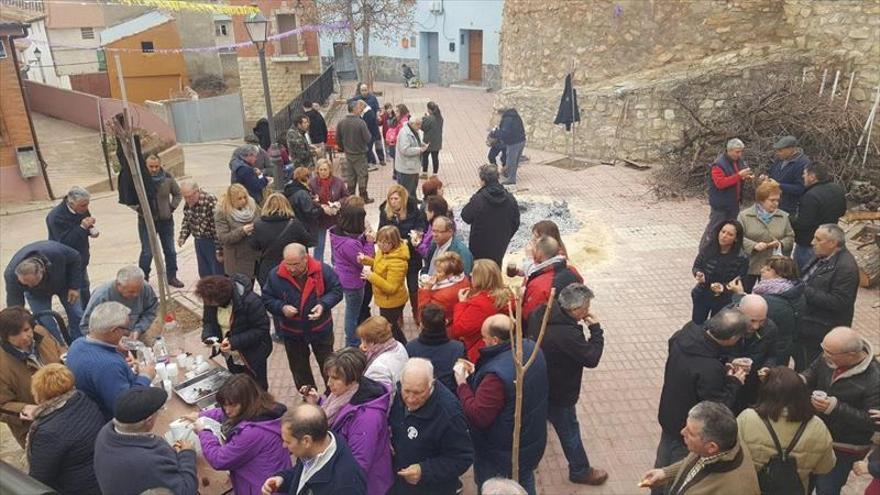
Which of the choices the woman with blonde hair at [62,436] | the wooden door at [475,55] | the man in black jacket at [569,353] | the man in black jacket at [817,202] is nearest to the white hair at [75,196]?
the woman with blonde hair at [62,436]

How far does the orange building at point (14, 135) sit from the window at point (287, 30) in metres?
15.8

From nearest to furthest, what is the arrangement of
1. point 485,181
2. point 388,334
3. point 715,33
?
point 388,334 → point 485,181 → point 715,33

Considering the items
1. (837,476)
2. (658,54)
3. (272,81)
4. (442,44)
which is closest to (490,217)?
(837,476)

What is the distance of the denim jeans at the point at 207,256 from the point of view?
7.38 m

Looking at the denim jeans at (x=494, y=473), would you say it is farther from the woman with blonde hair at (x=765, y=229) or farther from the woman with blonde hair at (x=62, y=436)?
the woman with blonde hair at (x=765, y=229)

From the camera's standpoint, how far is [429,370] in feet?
11.1

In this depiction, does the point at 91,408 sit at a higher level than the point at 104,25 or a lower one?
lower

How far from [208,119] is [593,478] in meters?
26.8

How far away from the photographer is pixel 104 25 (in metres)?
32.2

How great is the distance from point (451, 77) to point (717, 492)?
1176 inches

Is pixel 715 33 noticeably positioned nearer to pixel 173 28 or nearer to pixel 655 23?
pixel 655 23

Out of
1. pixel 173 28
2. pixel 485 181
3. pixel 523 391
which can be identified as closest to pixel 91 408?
pixel 523 391

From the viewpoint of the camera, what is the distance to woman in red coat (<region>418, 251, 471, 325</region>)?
5.02 m

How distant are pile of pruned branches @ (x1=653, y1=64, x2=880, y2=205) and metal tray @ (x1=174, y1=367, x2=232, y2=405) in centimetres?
940
